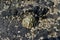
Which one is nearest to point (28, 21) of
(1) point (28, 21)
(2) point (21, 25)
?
(1) point (28, 21)

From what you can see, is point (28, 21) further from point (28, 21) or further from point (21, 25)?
point (21, 25)

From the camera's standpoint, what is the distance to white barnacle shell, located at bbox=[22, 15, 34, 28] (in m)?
6.28

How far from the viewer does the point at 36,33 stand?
19.7 feet

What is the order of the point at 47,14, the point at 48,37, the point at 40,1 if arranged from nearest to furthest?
the point at 48,37, the point at 47,14, the point at 40,1


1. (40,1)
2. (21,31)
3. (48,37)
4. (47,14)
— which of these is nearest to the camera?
(48,37)

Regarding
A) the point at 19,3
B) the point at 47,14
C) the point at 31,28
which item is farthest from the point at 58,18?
the point at 19,3

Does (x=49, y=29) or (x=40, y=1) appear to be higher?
(x=40, y=1)

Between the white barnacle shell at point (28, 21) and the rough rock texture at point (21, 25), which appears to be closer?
the rough rock texture at point (21, 25)

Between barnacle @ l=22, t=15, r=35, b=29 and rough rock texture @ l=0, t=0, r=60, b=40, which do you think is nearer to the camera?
rough rock texture @ l=0, t=0, r=60, b=40

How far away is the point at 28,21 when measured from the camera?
6383mm

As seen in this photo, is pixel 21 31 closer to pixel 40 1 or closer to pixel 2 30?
pixel 2 30

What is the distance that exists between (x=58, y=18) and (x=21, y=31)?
1112mm

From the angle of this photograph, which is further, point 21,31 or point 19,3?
point 19,3

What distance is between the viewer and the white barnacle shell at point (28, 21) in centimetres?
628
